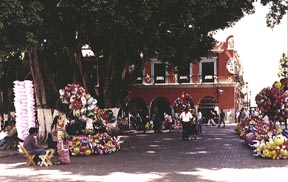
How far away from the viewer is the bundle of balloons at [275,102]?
1761cm

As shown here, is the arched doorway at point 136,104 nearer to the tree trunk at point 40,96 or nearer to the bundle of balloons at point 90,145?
the tree trunk at point 40,96

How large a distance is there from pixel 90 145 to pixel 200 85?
30874mm

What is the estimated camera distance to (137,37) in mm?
19750

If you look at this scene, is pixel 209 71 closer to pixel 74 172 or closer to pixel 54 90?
pixel 54 90

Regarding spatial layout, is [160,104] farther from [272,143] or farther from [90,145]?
[272,143]

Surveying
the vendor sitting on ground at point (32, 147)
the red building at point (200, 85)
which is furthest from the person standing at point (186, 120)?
the red building at point (200, 85)

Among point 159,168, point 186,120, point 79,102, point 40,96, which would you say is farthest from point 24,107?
point 159,168

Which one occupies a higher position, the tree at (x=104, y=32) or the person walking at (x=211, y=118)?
the tree at (x=104, y=32)

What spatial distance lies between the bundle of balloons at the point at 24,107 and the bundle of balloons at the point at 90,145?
3154 mm

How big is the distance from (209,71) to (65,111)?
2718cm

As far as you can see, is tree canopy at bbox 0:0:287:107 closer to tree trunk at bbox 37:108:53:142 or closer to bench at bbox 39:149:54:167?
tree trunk at bbox 37:108:53:142

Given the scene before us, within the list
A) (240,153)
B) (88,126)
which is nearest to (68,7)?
(88,126)

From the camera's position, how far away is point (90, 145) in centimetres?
1772

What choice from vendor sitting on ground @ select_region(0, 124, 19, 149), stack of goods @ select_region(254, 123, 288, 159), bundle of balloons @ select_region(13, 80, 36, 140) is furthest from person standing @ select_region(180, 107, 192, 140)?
vendor sitting on ground @ select_region(0, 124, 19, 149)
